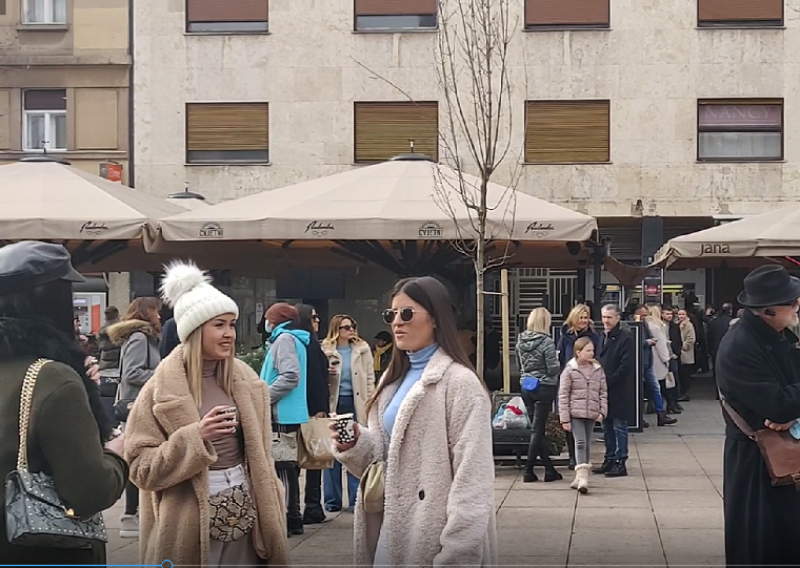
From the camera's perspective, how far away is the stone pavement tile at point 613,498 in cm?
1009

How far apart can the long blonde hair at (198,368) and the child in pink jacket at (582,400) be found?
22.1 ft

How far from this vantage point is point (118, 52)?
991 inches

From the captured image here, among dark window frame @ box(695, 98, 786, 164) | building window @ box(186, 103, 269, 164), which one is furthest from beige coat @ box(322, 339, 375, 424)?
dark window frame @ box(695, 98, 786, 164)

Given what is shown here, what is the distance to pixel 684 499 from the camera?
10258mm

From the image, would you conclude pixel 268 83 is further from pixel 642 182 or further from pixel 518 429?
pixel 518 429

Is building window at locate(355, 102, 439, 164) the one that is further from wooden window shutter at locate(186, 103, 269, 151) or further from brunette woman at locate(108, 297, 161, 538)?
brunette woman at locate(108, 297, 161, 538)

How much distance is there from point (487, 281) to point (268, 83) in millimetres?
6644

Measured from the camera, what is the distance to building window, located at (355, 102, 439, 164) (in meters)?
24.5

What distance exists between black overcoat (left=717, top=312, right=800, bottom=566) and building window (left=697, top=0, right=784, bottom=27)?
20.0 meters

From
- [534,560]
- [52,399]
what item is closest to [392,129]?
[534,560]

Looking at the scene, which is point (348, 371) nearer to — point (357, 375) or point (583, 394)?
point (357, 375)

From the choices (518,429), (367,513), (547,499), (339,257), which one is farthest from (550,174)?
(367,513)

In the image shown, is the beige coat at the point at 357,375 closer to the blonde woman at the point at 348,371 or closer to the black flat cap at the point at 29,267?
the blonde woman at the point at 348,371

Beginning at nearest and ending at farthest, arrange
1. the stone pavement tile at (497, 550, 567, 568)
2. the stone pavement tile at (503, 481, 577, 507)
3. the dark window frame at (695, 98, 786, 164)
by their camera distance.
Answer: the stone pavement tile at (497, 550, 567, 568) < the stone pavement tile at (503, 481, 577, 507) < the dark window frame at (695, 98, 786, 164)
